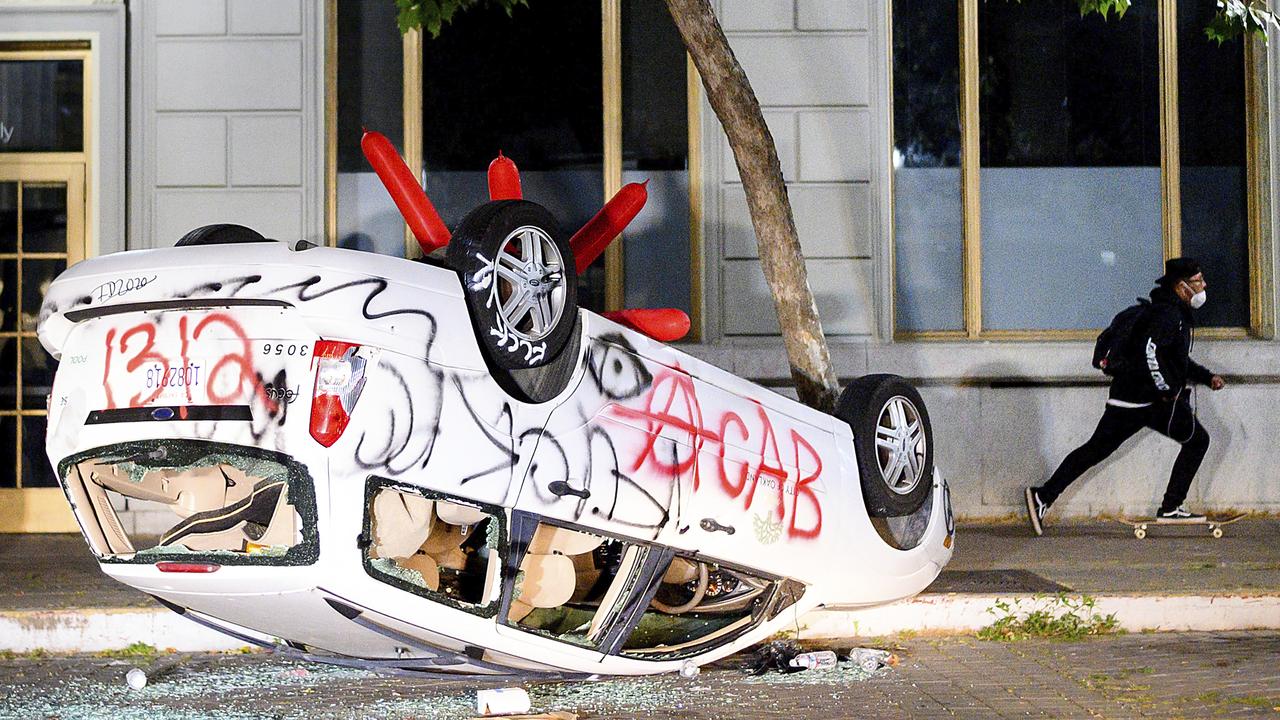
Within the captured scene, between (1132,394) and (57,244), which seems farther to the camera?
(57,244)

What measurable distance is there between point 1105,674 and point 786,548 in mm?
1593

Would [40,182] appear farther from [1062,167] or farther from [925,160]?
[1062,167]

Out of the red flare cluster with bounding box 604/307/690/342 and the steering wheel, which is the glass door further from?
the steering wheel

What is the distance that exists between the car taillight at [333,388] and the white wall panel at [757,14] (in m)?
6.43

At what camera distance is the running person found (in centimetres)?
834

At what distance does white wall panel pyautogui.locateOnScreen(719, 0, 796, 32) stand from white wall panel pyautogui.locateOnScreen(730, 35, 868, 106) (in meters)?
0.09

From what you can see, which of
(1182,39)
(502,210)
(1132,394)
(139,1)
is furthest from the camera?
(1182,39)

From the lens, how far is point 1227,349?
9.54m

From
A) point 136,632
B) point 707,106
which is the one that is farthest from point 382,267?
point 707,106

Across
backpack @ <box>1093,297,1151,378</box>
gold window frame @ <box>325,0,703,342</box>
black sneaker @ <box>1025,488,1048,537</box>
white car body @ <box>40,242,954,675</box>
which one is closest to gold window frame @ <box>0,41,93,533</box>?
gold window frame @ <box>325,0,703,342</box>

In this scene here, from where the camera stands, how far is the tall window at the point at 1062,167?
32.0 feet

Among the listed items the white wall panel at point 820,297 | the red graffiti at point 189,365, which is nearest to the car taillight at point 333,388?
the red graffiti at point 189,365

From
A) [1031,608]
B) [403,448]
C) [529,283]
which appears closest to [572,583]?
[403,448]

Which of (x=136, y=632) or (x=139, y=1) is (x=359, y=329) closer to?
(x=136, y=632)
